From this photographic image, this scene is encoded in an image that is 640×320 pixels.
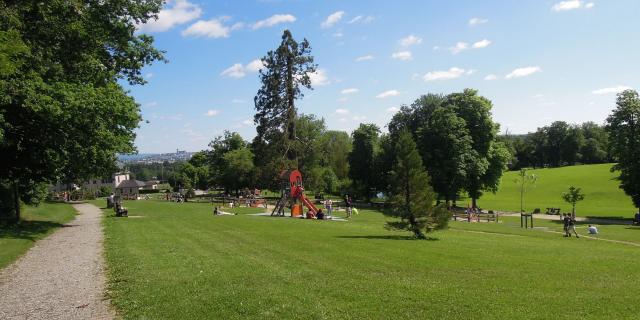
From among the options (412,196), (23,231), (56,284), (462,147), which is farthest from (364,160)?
(56,284)

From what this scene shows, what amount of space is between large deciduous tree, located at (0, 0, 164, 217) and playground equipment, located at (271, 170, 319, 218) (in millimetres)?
14590

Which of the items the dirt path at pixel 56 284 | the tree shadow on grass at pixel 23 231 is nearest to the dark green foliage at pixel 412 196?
the dirt path at pixel 56 284

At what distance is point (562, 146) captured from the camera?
136 metres

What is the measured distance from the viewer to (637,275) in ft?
45.8

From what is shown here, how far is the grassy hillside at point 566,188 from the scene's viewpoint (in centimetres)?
6267

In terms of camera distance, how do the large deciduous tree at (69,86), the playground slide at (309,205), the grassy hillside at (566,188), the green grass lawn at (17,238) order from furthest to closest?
the grassy hillside at (566,188) → the playground slide at (309,205) → the large deciduous tree at (69,86) → the green grass lawn at (17,238)

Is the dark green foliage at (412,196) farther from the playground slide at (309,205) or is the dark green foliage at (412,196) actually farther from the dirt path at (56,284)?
the playground slide at (309,205)

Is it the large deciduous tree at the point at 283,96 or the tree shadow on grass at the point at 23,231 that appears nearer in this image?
the tree shadow on grass at the point at 23,231

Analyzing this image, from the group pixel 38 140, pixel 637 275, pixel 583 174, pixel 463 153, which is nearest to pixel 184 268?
pixel 637 275

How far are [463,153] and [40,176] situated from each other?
42444mm

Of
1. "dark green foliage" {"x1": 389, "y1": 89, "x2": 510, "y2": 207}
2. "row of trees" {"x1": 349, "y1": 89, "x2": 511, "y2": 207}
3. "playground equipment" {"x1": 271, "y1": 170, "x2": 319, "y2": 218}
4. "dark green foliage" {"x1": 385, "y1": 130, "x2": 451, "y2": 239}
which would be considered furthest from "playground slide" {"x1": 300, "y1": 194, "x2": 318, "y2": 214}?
"dark green foliage" {"x1": 389, "y1": 89, "x2": 510, "y2": 207}

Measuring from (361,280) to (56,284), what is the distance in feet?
25.5

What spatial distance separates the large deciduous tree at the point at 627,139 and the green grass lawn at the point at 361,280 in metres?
34.1

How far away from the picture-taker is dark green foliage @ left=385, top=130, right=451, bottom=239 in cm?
2220
